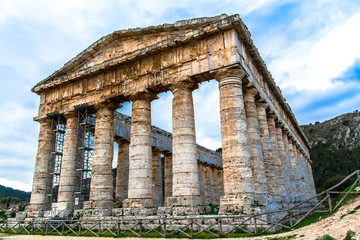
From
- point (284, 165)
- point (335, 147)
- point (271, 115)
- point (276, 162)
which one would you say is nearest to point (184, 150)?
point (276, 162)

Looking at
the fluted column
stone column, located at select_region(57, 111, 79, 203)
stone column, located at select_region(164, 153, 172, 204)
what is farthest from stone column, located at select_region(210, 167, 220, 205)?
stone column, located at select_region(57, 111, 79, 203)

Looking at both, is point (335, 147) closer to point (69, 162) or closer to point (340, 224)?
point (69, 162)

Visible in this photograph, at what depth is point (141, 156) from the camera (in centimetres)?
1647

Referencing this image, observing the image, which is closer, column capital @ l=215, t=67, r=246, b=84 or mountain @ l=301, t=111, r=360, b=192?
column capital @ l=215, t=67, r=246, b=84

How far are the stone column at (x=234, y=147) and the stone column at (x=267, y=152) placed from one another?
540cm

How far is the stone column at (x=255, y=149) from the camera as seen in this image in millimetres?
16219

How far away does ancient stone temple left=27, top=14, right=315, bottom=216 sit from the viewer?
1442 cm

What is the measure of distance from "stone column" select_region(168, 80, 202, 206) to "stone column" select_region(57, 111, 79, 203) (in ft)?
29.3

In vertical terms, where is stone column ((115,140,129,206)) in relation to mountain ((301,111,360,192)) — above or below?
below

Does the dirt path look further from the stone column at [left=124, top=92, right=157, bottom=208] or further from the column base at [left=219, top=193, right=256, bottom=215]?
the stone column at [left=124, top=92, right=157, bottom=208]

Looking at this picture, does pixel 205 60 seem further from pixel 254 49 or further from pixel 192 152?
pixel 192 152

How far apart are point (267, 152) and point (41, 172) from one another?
17141mm

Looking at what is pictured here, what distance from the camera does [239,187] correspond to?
13234 millimetres

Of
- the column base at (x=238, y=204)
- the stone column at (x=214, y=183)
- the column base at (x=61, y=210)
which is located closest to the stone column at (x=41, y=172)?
the column base at (x=61, y=210)
